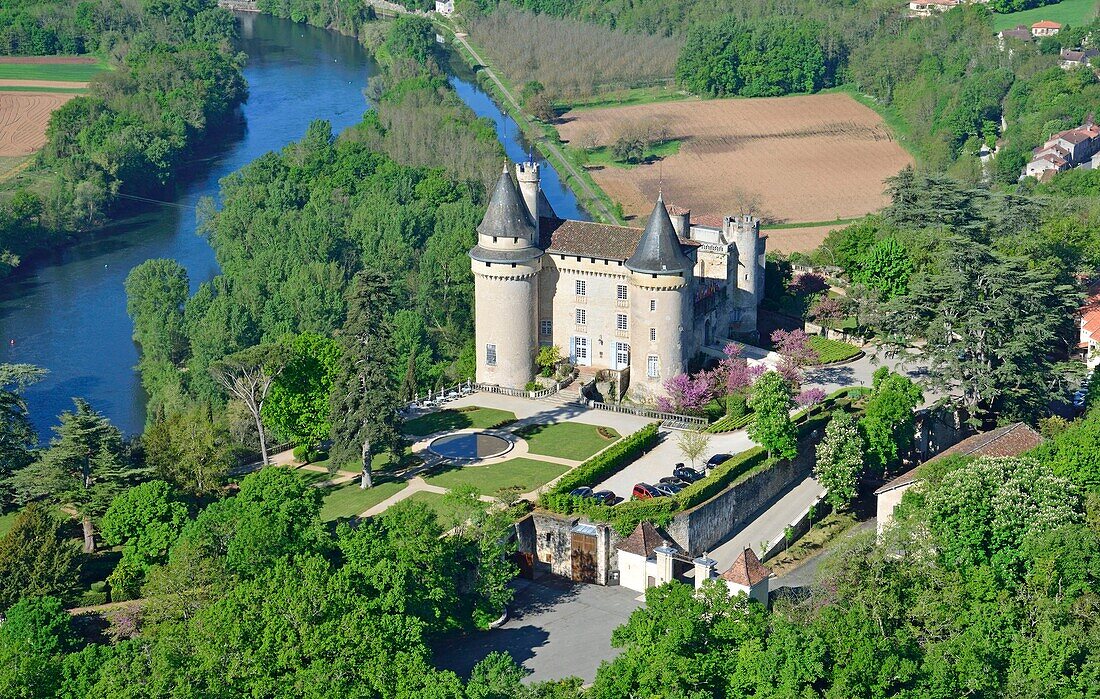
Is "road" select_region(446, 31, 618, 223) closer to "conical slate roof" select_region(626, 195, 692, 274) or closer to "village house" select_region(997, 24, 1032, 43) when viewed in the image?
"village house" select_region(997, 24, 1032, 43)

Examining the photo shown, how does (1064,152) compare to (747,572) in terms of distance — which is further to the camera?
(1064,152)

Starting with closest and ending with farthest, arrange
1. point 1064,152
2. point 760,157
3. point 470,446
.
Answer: point 470,446
point 1064,152
point 760,157

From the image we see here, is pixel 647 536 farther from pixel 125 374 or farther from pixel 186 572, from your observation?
pixel 125 374

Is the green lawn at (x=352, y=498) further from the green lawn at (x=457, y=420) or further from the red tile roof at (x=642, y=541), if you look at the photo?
the red tile roof at (x=642, y=541)

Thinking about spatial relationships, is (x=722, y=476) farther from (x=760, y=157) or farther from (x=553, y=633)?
(x=760, y=157)

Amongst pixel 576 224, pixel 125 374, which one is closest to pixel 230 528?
pixel 576 224

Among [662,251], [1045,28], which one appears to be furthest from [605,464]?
[1045,28]
